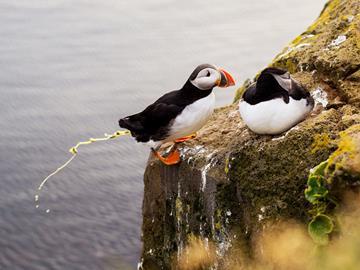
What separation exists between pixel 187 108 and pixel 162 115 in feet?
0.78

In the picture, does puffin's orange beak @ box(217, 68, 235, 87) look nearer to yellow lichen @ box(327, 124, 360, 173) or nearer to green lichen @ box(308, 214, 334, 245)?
yellow lichen @ box(327, 124, 360, 173)

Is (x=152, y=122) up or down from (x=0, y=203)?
up

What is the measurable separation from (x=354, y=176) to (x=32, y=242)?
19.7 feet

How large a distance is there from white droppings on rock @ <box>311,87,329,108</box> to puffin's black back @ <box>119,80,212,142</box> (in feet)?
2.93

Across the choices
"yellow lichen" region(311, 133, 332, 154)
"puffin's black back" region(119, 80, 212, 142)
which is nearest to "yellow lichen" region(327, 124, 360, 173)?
A: "yellow lichen" region(311, 133, 332, 154)

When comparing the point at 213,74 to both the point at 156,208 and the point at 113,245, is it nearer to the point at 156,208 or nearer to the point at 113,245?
the point at 156,208

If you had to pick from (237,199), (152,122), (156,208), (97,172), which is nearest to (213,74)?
(152,122)

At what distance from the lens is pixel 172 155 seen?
18.6 feet

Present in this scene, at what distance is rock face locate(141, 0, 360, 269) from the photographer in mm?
4574

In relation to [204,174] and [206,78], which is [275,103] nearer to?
[206,78]

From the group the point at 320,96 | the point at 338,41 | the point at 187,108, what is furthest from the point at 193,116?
the point at 338,41

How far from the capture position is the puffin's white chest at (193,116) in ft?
17.2

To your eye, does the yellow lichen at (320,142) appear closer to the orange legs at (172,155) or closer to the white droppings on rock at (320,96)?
the white droppings on rock at (320,96)

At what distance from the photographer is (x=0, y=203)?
9.33m
